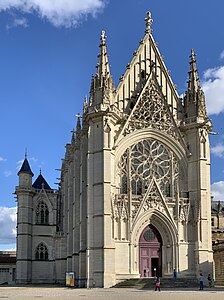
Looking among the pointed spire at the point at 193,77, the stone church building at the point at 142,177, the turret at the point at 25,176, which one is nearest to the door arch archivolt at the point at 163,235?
the stone church building at the point at 142,177

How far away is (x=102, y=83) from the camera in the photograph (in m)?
52.6

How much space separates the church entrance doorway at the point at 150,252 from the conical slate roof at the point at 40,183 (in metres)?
25.9

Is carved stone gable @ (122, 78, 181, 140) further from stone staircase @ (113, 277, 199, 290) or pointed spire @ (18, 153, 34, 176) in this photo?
pointed spire @ (18, 153, 34, 176)

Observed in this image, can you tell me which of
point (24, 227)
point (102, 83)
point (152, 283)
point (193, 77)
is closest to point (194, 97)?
point (193, 77)

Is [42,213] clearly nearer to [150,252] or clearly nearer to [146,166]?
[150,252]

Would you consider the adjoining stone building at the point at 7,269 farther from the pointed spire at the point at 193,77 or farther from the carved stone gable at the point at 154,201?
the pointed spire at the point at 193,77

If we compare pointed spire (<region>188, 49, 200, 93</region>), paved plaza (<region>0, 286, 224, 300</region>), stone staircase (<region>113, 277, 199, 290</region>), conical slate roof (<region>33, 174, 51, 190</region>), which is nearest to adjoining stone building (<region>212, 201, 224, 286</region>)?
stone staircase (<region>113, 277, 199, 290</region>)

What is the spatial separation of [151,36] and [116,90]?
7774 millimetres

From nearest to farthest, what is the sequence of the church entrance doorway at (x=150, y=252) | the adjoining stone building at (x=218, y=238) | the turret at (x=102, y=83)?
the church entrance doorway at (x=150, y=252) < the turret at (x=102, y=83) < the adjoining stone building at (x=218, y=238)

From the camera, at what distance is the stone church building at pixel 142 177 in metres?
49.8

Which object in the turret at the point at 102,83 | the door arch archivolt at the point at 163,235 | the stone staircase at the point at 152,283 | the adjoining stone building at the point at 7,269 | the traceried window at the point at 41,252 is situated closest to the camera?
the stone staircase at the point at 152,283

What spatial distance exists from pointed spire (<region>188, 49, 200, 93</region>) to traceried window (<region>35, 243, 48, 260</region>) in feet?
95.5

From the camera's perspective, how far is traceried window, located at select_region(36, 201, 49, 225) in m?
71.5

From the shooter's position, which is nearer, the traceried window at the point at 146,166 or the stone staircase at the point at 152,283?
the stone staircase at the point at 152,283
